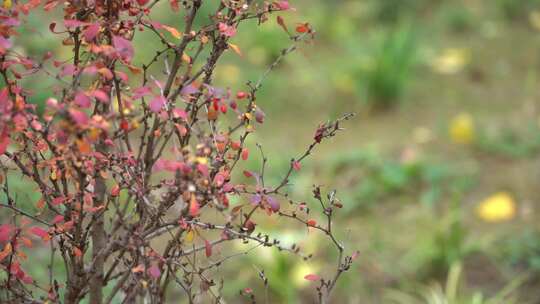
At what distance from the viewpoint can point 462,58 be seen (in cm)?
519

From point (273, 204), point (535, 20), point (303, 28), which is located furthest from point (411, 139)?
point (273, 204)

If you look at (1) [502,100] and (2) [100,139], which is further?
(1) [502,100]

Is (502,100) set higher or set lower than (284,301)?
higher

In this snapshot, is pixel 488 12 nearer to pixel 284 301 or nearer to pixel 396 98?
pixel 396 98

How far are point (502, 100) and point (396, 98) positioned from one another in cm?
67

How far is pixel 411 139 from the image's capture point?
4469 millimetres

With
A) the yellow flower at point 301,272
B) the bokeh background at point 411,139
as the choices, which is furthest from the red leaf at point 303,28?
the yellow flower at point 301,272

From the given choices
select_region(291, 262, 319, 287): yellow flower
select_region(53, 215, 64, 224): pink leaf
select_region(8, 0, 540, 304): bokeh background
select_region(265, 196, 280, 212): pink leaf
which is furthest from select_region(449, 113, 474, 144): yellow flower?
select_region(53, 215, 64, 224): pink leaf

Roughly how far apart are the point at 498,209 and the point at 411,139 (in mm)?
983

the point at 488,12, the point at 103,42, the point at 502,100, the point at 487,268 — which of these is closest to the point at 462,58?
the point at 502,100

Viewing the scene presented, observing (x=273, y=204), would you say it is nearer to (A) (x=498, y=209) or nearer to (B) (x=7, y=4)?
(B) (x=7, y=4)

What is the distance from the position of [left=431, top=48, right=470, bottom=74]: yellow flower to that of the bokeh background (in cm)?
1

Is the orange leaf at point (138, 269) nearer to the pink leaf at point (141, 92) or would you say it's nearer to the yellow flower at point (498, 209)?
the pink leaf at point (141, 92)

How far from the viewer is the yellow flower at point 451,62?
514 cm
